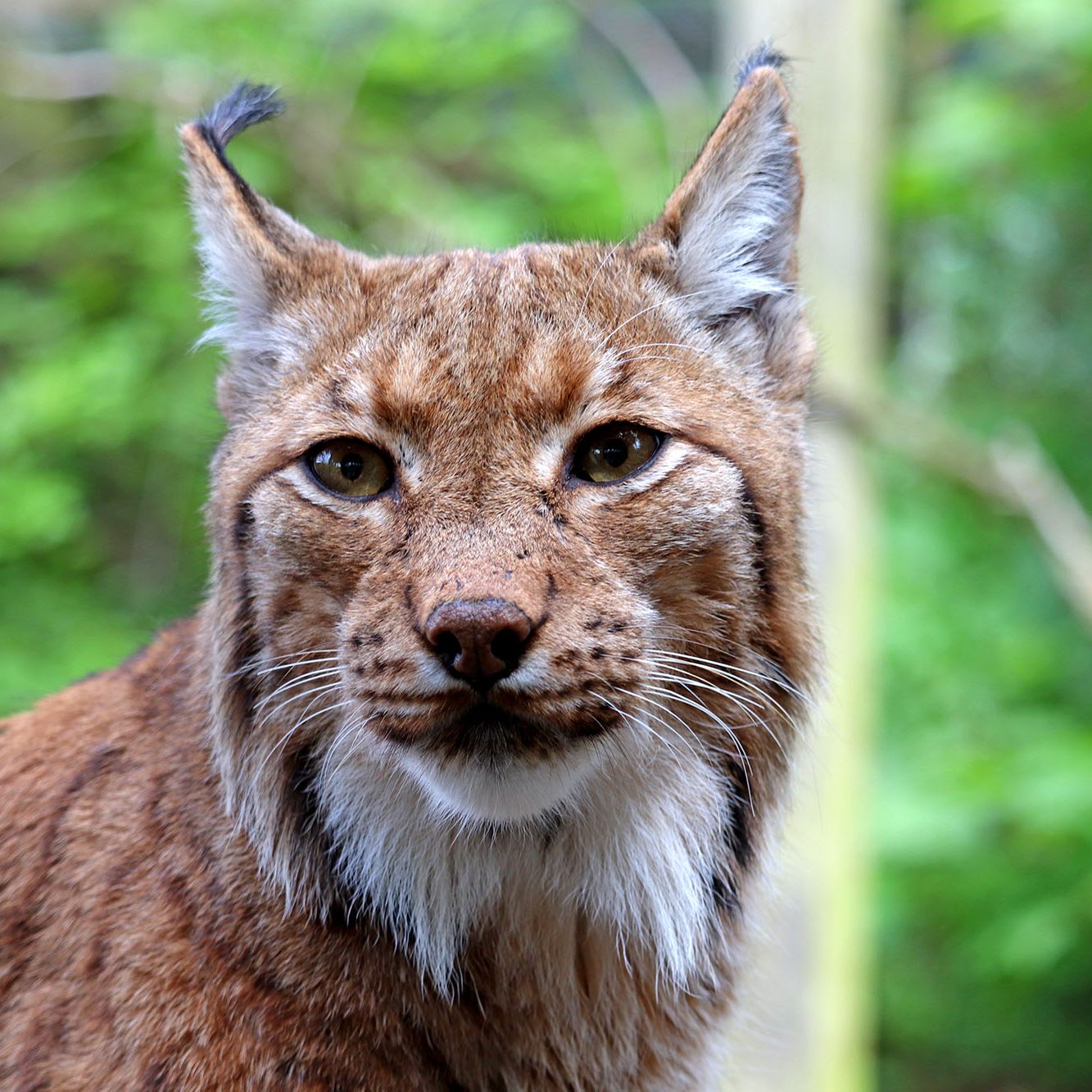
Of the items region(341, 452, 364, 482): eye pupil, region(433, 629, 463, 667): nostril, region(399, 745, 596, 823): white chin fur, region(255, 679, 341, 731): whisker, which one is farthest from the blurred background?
region(433, 629, 463, 667): nostril

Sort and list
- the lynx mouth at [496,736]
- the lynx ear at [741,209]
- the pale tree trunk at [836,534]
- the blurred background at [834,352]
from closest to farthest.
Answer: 1. the lynx mouth at [496,736]
2. the lynx ear at [741,209]
3. the pale tree trunk at [836,534]
4. the blurred background at [834,352]

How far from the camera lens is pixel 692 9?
9297mm

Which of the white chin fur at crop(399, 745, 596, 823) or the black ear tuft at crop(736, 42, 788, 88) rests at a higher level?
the black ear tuft at crop(736, 42, 788, 88)

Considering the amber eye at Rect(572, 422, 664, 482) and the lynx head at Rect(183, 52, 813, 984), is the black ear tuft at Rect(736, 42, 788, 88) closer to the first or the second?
the lynx head at Rect(183, 52, 813, 984)

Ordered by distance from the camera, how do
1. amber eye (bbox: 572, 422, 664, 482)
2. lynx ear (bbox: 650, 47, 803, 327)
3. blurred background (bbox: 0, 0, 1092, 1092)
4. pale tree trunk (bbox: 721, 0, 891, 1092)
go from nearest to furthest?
amber eye (bbox: 572, 422, 664, 482) < lynx ear (bbox: 650, 47, 803, 327) < pale tree trunk (bbox: 721, 0, 891, 1092) < blurred background (bbox: 0, 0, 1092, 1092)

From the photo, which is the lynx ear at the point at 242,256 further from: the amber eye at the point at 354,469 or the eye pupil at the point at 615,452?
the eye pupil at the point at 615,452

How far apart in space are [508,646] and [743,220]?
117cm

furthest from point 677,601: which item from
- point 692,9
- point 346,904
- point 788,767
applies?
point 692,9

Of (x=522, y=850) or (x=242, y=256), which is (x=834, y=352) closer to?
(x=242, y=256)

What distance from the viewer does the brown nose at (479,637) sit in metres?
2.16

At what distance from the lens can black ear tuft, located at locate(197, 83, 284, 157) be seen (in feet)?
9.18

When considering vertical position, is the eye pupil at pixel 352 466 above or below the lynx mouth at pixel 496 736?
above

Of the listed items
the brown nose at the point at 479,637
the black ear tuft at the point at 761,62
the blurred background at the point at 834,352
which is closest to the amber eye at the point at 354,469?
the brown nose at the point at 479,637

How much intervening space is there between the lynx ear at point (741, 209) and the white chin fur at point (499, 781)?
1.03 meters
